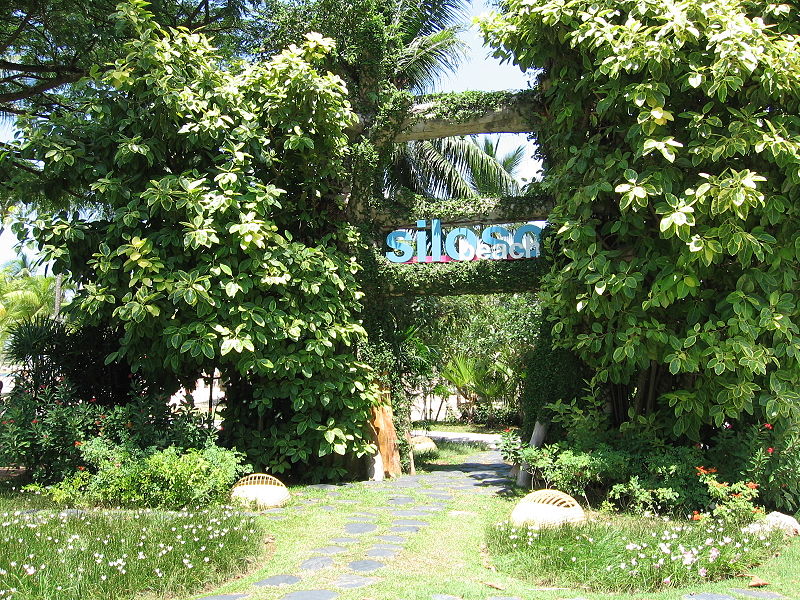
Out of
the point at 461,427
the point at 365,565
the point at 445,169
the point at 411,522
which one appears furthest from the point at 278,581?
the point at 461,427

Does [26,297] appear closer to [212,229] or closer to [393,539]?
[212,229]

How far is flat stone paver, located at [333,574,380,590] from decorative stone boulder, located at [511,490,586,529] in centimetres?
169

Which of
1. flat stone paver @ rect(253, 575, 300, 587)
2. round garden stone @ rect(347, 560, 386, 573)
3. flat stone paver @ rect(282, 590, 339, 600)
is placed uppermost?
flat stone paver @ rect(282, 590, 339, 600)

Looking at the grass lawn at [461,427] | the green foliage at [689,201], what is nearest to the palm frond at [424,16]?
the green foliage at [689,201]

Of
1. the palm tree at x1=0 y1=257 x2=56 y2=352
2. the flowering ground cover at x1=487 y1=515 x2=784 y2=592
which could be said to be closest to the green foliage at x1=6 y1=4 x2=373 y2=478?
the flowering ground cover at x1=487 y1=515 x2=784 y2=592

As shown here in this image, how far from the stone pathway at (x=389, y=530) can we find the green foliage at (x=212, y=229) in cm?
104

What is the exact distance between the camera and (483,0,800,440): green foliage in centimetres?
611

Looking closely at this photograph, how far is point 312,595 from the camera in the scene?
4.04 meters

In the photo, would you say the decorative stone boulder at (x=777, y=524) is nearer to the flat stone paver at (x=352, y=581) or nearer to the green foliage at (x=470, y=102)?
the flat stone paver at (x=352, y=581)

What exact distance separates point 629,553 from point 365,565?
69.3 inches

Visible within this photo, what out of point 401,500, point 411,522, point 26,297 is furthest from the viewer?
point 26,297

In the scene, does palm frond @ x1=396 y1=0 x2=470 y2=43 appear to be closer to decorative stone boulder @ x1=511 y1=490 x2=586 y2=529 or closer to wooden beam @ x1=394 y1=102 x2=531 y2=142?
wooden beam @ x1=394 y1=102 x2=531 y2=142

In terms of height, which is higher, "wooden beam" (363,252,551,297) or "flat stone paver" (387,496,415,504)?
"wooden beam" (363,252,551,297)

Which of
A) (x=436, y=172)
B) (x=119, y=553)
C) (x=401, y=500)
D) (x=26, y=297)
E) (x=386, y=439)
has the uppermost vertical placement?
(x=436, y=172)
